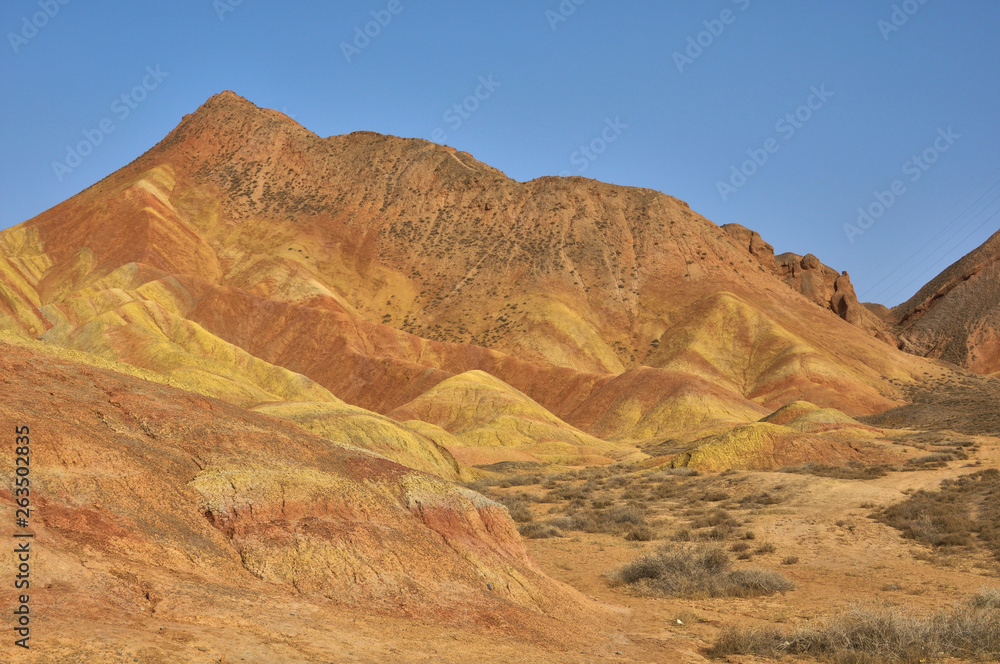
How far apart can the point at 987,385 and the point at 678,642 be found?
317 feet

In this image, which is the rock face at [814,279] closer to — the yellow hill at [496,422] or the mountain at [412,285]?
the mountain at [412,285]

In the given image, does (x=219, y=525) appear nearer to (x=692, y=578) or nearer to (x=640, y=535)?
(x=692, y=578)

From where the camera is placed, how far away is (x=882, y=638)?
11.8 meters

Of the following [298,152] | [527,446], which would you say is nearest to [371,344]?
[527,446]

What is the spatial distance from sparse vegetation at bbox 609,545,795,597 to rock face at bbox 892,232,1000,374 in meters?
113

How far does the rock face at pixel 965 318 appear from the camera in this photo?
117 m

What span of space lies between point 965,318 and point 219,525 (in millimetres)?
134907

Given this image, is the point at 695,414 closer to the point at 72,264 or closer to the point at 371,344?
the point at 371,344

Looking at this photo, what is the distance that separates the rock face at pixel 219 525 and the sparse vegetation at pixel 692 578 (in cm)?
372

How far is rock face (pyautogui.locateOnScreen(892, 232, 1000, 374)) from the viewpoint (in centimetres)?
11706

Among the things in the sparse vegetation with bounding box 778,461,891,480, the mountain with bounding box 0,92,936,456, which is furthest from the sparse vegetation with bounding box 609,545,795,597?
the mountain with bounding box 0,92,936,456

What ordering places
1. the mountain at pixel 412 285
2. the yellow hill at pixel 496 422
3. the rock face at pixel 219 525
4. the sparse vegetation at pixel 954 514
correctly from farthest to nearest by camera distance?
1. the mountain at pixel 412 285
2. the yellow hill at pixel 496 422
3. the sparse vegetation at pixel 954 514
4. the rock face at pixel 219 525

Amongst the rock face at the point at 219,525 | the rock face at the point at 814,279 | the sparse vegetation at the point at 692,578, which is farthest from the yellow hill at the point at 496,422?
the rock face at the point at 814,279

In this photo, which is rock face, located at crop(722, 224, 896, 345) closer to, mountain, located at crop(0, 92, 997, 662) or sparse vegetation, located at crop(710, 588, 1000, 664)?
mountain, located at crop(0, 92, 997, 662)
